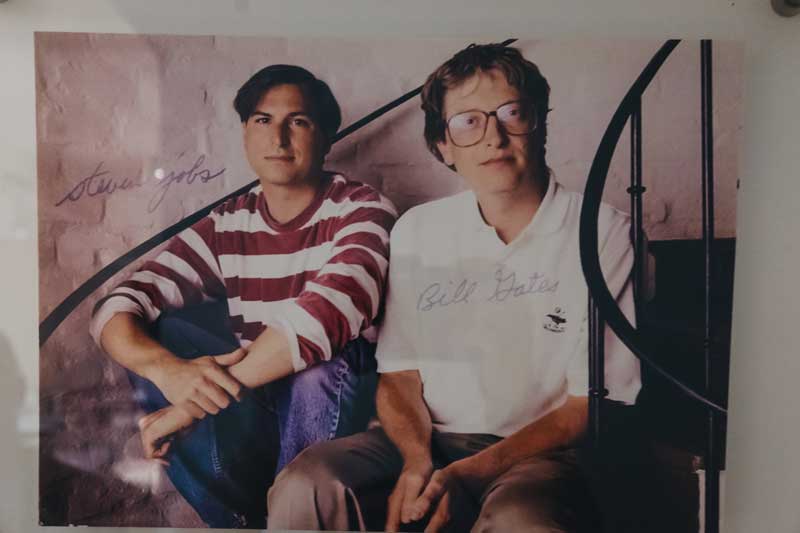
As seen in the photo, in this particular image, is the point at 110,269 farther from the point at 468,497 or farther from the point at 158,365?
the point at 468,497

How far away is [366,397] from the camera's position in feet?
5.39

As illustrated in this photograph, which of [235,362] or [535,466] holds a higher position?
[235,362]

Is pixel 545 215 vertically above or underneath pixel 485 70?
underneath

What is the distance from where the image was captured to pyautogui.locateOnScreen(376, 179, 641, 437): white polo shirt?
64.7 inches

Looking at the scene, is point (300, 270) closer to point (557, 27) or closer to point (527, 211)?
point (527, 211)

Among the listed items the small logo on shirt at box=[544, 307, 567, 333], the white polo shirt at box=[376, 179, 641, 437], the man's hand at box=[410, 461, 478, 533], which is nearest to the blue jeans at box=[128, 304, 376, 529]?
the white polo shirt at box=[376, 179, 641, 437]

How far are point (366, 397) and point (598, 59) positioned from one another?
1063 mm

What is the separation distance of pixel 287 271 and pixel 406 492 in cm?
66

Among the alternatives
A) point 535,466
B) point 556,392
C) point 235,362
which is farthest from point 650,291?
point 235,362
